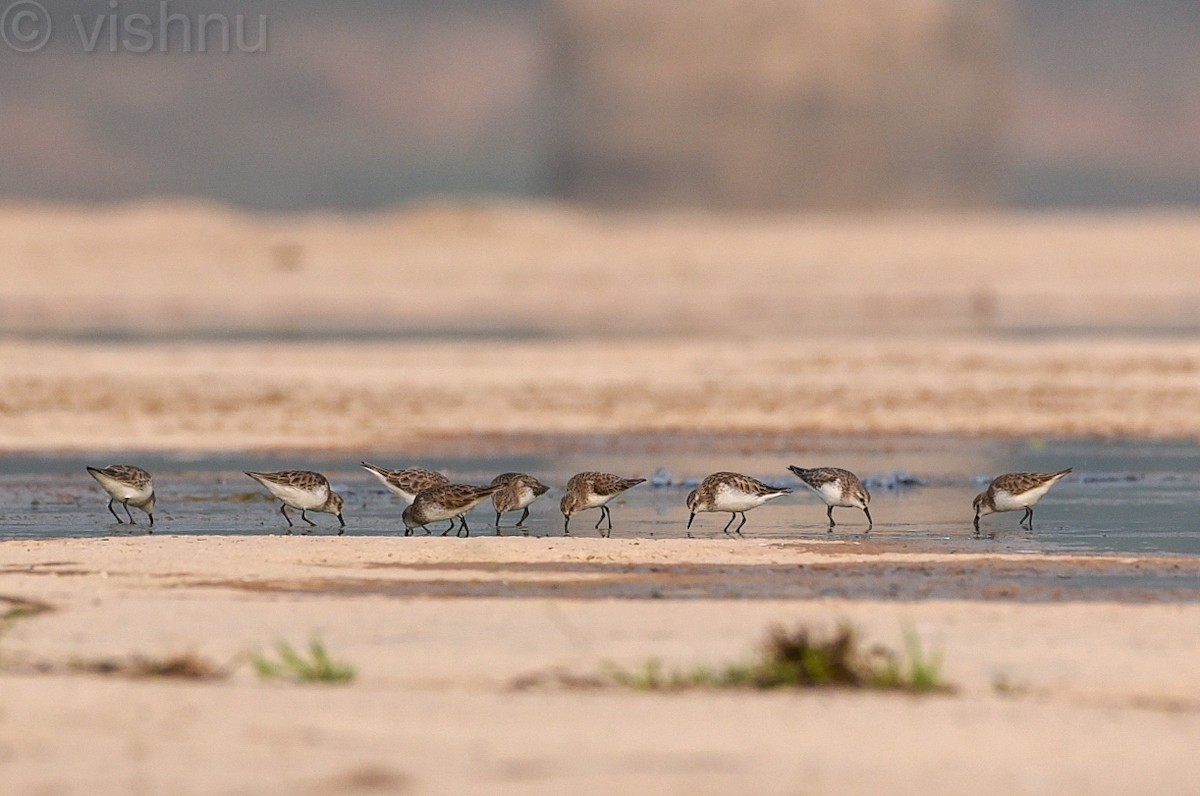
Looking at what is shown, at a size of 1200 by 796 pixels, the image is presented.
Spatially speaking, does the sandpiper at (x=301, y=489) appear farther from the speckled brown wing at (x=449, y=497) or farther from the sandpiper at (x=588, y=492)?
the sandpiper at (x=588, y=492)

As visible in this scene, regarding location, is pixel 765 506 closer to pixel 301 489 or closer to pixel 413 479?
pixel 413 479

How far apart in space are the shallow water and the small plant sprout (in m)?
6.49

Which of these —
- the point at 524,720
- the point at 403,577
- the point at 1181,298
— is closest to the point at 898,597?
the point at 403,577

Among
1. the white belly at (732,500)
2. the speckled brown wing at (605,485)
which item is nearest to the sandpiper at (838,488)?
the white belly at (732,500)

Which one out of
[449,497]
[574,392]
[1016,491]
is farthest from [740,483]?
[574,392]

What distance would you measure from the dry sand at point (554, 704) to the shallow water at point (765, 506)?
3.87 metres

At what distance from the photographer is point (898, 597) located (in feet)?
40.4

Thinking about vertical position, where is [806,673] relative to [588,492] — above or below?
below

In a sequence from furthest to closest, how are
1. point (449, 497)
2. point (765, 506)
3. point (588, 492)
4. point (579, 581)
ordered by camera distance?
point (765, 506)
point (588, 492)
point (449, 497)
point (579, 581)

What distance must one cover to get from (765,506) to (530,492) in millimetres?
3113

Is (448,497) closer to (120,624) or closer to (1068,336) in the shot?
(120,624)

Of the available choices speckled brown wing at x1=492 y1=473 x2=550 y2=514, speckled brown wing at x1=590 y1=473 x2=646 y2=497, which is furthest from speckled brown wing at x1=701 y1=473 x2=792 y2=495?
speckled brown wing at x1=492 y1=473 x2=550 y2=514

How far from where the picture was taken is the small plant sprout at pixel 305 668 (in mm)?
9555

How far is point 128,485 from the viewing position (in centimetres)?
1661
